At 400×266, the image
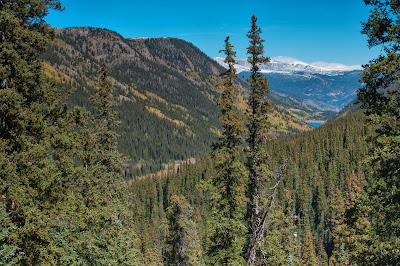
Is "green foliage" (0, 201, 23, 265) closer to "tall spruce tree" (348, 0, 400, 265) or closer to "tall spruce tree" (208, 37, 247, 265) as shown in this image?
"tall spruce tree" (208, 37, 247, 265)

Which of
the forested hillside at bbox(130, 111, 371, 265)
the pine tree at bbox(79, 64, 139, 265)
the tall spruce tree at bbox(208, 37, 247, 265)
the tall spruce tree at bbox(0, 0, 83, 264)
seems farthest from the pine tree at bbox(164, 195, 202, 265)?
the forested hillside at bbox(130, 111, 371, 265)

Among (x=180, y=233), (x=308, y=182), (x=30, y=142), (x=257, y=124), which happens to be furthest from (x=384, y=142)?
(x=308, y=182)

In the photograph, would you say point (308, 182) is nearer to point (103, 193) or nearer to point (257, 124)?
point (257, 124)

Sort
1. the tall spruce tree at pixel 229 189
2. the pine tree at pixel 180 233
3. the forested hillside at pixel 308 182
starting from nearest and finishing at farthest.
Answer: the tall spruce tree at pixel 229 189 < the pine tree at pixel 180 233 < the forested hillside at pixel 308 182

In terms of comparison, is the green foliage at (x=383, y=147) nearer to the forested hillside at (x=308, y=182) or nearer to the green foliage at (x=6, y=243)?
the green foliage at (x=6, y=243)

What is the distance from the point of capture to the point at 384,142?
1097cm

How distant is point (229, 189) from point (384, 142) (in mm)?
9203

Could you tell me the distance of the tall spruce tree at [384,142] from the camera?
11125mm

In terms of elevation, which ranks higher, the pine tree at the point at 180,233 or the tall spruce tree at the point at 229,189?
the tall spruce tree at the point at 229,189

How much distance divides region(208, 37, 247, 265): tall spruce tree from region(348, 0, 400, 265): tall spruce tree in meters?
6.68

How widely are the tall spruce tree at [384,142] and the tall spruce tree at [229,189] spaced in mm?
6681

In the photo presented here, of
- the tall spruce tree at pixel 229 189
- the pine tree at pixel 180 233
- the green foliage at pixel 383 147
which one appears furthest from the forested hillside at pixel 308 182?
the green foliage at pixel 383 147

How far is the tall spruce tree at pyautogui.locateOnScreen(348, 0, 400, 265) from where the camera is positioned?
11.1 metres

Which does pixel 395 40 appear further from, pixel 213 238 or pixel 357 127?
pixel 357 127
